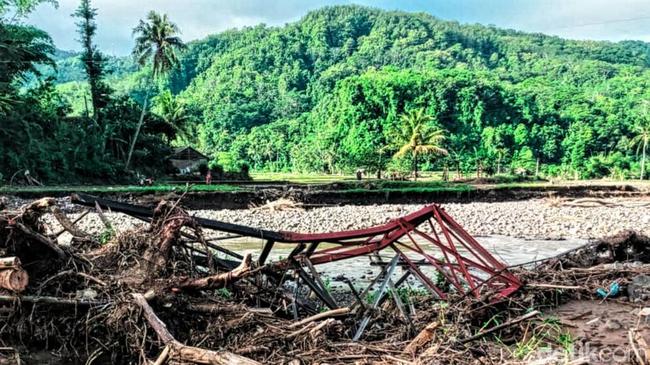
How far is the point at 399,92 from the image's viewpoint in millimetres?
90438

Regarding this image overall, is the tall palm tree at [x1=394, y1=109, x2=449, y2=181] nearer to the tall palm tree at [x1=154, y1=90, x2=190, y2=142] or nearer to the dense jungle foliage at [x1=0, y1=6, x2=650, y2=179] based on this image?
→ the dense jungle foliage at [x1=0, y1=6, x2=650, y2=179]

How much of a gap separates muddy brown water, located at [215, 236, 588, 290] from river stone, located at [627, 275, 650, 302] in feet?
13.9

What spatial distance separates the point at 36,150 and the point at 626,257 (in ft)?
106

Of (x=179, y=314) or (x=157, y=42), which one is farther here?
(x=157, y=42)

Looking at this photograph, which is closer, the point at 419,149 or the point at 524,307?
the point at 524,307

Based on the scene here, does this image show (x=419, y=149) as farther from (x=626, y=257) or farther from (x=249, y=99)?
(x=249, y=99)

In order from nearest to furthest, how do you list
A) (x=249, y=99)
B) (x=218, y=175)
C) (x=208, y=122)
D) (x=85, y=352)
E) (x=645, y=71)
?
(x=85, y=352)
(x=218, y=175)
(x=208, y=122)
(x=249, y=99)
(x=645, y=71)

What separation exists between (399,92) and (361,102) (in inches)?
261

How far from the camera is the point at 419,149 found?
5438cm

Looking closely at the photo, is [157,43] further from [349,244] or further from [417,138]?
[349,244]

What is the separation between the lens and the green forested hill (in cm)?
8138

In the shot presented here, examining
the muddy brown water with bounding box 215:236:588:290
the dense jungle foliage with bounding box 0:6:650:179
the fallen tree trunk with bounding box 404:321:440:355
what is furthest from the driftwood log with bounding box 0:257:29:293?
the dense jungle foliage with bounding box 0:6:650:179

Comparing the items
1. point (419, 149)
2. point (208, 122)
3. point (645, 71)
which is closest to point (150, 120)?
point (419, 149)

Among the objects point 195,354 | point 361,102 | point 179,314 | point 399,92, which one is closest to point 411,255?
point 179,314
